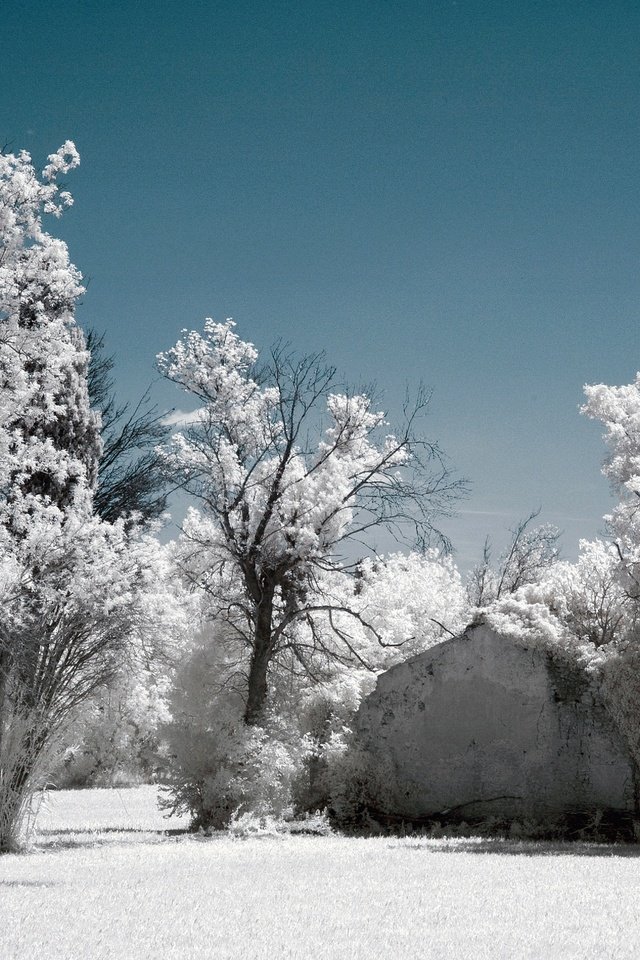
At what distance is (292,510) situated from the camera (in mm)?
18297

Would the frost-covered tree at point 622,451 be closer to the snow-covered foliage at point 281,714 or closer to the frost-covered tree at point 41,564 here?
the snow-covered foliage at point 281,714

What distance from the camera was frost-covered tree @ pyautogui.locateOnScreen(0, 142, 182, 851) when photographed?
1242 cm

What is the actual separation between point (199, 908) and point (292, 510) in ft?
37.1

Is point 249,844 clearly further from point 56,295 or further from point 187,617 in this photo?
point 187,617

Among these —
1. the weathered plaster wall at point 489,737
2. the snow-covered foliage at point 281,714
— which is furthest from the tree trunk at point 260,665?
the weathered plaster wall at point 489,737

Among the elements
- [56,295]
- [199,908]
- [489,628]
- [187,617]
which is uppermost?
[56,295]

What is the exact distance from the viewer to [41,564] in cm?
1509

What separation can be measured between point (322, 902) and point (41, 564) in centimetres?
897

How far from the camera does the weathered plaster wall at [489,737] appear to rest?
15258 millimetres

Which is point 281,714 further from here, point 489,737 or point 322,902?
point 322,902

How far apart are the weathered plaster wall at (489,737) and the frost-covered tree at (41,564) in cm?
513

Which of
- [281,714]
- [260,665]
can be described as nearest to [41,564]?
[260,665]

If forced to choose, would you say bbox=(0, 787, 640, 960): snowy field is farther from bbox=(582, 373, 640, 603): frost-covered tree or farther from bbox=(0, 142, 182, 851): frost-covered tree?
bbox=(582, 373, 640, 603): frost-covered tree

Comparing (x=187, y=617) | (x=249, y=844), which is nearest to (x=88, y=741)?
(x=187, y=617)
